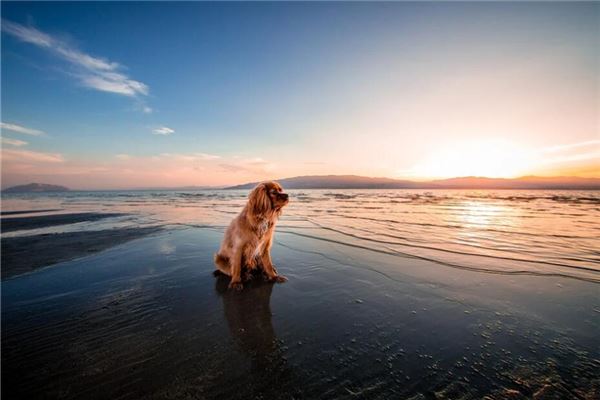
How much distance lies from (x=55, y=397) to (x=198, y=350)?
3.59 ft

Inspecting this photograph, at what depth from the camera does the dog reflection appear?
7.88 feet

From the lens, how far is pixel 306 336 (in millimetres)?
2727

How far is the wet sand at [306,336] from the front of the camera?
2.01m

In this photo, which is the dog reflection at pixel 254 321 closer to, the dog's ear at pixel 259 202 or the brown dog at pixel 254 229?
the brown dog at pixel 254 229

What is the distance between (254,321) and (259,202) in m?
2.07

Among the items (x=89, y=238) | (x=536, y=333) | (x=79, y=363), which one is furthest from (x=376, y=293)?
(x=89, y=238)

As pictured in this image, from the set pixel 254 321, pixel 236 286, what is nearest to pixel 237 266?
pixel 236 286

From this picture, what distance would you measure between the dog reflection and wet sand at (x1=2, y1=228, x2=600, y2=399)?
0.02m

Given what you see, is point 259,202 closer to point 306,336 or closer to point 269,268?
point 269,268

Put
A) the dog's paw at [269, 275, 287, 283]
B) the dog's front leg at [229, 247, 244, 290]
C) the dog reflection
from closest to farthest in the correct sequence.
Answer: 1. the dog reflection
2. the dog's front leg at [229, 247, 244, 290]
3. the dog's paw at [269, 275, 287, 283]

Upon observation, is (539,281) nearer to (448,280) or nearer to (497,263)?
(497,263)

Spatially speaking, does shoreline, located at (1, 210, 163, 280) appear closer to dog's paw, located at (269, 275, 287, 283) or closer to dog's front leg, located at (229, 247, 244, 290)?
dog's front leg, located at (229, 247, 244, 290)

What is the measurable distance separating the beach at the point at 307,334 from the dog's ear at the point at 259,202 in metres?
1.41

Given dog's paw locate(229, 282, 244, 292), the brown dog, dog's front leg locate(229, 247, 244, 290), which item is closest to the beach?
dog's paw locate(229, 282, 244, 292)
